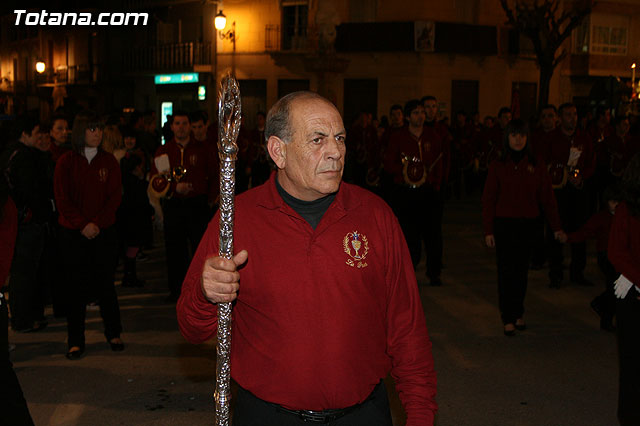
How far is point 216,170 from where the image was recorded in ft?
29.8

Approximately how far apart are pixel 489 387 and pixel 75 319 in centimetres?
367

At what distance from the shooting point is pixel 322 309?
2898 mm

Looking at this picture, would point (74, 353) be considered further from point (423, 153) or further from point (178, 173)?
point (423, 153)

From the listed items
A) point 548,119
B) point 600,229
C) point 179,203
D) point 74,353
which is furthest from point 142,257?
point 600,229

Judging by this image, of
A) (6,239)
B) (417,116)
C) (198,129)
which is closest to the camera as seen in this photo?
(6,239)

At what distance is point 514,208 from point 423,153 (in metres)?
2.56

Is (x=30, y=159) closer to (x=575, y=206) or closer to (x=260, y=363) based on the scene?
(x=260, y=363)

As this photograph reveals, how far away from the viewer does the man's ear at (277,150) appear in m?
3.08

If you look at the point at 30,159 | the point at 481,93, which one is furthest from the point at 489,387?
the point at 481,93

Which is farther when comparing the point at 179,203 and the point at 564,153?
the point at 564,153

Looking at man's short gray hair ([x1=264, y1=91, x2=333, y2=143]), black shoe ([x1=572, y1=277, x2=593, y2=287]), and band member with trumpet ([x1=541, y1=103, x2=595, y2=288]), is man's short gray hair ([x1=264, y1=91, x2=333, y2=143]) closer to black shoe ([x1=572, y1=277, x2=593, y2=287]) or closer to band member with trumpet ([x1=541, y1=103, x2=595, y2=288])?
band member with trumpet ([x1=541, y1=103, x2=595, y2=288])

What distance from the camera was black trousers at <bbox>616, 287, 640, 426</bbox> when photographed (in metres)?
4.77

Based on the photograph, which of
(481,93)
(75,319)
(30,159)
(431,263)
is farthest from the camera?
(481,93)

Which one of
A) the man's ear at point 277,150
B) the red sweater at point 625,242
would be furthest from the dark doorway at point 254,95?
the man's ear at point 277,150
